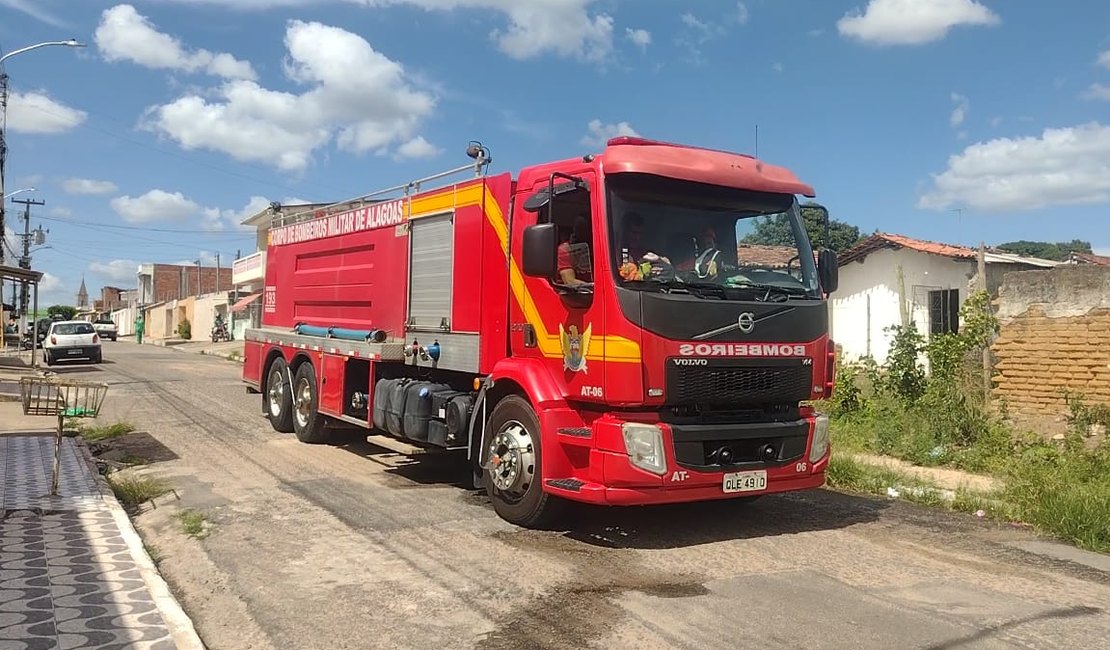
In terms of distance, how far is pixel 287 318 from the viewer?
39.3 ft

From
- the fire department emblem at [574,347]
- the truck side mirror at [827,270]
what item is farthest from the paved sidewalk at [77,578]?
the truck side mirror at [827,270]

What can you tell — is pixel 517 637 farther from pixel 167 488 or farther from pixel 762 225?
pixel 167 488

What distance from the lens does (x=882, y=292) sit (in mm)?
17250

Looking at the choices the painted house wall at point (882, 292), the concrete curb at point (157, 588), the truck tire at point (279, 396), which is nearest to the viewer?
the concrete curb at point (157, 588)

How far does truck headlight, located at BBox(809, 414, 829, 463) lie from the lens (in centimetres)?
657

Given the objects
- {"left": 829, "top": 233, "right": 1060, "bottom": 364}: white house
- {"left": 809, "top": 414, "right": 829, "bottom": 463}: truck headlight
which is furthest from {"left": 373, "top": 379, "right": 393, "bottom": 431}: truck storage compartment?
{"left": 829, "top": 233, "right": 1060, "bottom": 364}: white house

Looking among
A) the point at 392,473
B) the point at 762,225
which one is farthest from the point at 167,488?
the point at 762,225

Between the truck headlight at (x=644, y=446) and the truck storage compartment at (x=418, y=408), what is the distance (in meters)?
2.83

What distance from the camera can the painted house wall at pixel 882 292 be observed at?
16.2 metres

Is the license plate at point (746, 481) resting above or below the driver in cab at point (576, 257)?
below

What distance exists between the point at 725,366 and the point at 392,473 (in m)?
4.29

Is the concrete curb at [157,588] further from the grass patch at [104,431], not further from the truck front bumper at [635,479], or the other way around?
the grass patch at [104,431]

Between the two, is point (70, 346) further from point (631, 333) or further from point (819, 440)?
point (819, 440)

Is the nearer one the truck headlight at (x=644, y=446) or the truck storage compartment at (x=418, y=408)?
the truck headlight at (x=644, y=446)
